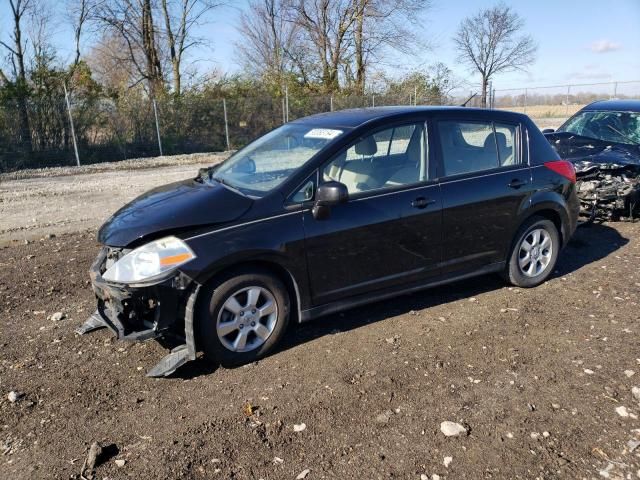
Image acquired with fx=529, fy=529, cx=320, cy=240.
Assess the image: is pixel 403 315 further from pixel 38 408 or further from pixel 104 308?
pixel 38 408

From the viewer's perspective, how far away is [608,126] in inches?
339

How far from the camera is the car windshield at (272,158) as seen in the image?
164 inches

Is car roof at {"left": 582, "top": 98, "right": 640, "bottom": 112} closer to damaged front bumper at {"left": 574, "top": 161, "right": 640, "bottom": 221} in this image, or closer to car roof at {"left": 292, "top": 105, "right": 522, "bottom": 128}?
damaged front bumper at {"left": 574, "top": 161, "right": 640, "bottom": 221}

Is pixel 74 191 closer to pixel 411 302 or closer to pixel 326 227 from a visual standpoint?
pixel 411 302

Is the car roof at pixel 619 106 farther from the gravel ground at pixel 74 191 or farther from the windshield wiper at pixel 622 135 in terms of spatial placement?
the gravel ground at pixel 74 191

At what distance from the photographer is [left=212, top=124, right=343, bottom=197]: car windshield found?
13.7ft

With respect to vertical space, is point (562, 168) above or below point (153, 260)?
above

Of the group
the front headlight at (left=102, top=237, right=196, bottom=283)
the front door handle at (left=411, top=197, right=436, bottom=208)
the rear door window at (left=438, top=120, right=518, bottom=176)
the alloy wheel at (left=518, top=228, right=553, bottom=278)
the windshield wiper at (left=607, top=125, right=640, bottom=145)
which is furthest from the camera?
the windshield wiper at (left=607, top=125, right=640, bottom=145)

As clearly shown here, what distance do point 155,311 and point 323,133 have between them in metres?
1.97

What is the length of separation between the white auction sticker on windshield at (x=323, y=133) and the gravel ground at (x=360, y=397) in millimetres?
1605

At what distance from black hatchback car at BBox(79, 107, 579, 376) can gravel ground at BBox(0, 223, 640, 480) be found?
31 centimetres

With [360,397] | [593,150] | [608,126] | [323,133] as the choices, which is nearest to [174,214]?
[323,133]

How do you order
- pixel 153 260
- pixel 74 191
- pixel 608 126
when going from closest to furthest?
pixel 153 260 → pixel 608 126 → pixel 74 191

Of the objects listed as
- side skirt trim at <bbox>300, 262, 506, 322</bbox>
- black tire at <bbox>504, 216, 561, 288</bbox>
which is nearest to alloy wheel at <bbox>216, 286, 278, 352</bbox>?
side skirt trim at <bbox>300, 262, 506, 322</bbox>
